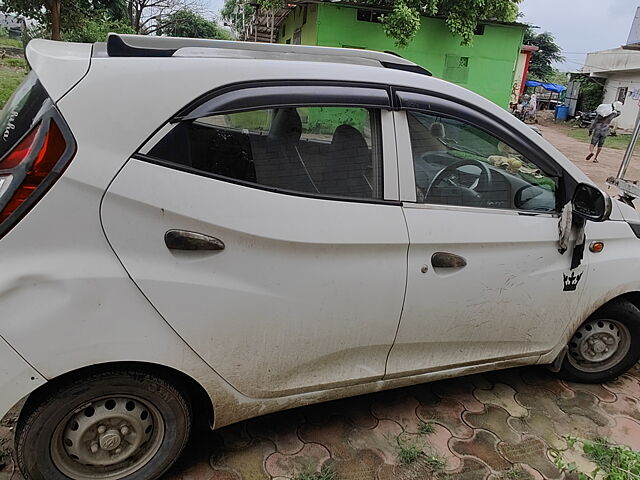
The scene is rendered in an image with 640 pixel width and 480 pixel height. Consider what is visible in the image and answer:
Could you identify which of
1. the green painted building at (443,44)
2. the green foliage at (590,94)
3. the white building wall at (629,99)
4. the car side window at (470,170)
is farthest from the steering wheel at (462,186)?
the green foliage at (590,94)

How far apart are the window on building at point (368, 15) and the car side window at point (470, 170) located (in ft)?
33.8

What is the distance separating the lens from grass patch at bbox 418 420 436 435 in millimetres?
2338

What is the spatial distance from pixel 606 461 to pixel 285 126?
6.82ft

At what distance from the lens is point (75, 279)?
4.94 feet

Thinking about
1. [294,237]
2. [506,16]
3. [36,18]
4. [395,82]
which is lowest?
[294,237]

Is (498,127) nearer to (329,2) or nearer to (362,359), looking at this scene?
(362,359)

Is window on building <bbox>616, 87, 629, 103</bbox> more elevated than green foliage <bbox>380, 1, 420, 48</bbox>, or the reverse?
green foliage <bbox>380, 1, 420, 48</bbox>

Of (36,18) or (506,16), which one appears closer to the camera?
(506,16)

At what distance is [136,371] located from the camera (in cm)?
170

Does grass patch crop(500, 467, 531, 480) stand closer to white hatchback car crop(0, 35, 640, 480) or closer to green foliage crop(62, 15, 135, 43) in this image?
white hatchback car crop(0, 35, 640, 480)

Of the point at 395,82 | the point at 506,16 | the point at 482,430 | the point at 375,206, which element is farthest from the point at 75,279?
the point at 506,16

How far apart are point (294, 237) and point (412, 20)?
10.0 meters

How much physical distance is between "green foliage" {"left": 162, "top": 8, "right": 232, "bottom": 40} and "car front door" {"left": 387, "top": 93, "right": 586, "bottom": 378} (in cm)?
3363

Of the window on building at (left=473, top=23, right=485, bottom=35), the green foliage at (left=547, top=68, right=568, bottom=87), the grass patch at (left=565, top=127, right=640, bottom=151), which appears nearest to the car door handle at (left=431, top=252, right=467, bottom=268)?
the window on building at (left=473, top=23, right=485, bottom=35)
